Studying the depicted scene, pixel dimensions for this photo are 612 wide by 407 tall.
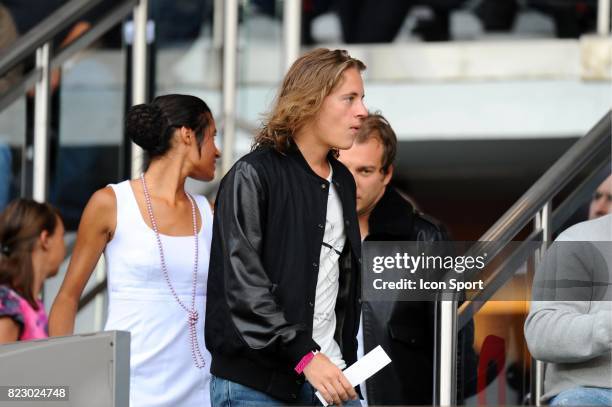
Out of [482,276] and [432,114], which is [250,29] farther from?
[482,276]

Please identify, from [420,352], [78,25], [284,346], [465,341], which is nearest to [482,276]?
[465,341]

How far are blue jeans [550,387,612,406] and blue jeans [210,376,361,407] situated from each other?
624 mm

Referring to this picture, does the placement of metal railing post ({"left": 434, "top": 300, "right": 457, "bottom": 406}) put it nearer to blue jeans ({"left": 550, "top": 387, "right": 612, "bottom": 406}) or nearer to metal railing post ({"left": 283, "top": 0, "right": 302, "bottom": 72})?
blue jeans ({"left": 550, "top": 387, "right": 612, "bottom": 406})

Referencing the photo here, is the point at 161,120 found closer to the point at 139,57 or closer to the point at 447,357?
the point at 447,357

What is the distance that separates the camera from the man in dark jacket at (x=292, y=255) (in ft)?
11.7

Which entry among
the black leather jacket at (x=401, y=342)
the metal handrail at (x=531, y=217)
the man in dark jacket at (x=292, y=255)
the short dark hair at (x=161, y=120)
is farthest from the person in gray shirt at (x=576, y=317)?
the short dark hair at (x=161, y=120)

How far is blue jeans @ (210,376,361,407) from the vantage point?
3.65 m

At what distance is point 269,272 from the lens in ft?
12.1

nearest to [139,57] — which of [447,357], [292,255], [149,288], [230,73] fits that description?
[230,73]

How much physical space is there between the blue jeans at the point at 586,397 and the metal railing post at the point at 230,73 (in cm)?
370

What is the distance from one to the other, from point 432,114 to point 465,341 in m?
4.82

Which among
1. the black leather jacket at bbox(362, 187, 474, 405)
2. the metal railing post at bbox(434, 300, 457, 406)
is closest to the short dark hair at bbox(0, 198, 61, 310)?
the black leather jacket at bbox(362, 187, 474, 405)

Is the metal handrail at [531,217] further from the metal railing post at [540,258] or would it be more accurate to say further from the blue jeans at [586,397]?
the blue jeans at [586,397]

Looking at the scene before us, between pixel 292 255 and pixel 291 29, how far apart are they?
4.88m
